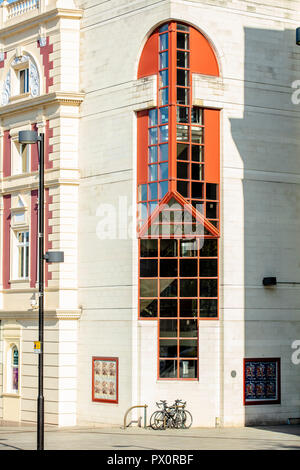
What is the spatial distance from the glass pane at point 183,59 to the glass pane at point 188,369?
1055 centimetres

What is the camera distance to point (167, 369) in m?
34.2

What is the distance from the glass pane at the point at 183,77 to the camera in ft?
113

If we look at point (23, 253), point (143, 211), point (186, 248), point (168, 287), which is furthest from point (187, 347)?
point (23, 253)

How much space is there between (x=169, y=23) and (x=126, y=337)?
1141 cm

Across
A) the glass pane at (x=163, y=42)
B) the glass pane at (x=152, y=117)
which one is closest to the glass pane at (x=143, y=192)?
the glass pane at (x=152, y=117)

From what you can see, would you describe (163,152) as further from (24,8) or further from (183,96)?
(24,8)

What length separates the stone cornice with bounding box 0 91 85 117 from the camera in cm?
3772

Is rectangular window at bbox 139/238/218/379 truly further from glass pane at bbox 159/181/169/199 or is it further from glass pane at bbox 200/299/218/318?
glass pane at bbox 159/181/169/199

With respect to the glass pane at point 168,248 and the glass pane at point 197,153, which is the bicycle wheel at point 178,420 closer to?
the glass pane at point 168,248

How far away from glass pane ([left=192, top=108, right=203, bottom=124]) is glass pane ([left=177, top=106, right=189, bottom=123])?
0.28 meters

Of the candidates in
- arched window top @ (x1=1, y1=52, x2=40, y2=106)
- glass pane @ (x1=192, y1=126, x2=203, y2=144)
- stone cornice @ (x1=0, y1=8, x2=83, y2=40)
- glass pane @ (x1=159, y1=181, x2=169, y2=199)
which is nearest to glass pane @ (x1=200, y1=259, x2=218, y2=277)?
glass pane @ (x1=159, y1=181, x2=169, y2=199)

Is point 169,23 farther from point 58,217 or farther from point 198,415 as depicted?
point 198,415

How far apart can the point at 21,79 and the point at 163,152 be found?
9405mm
